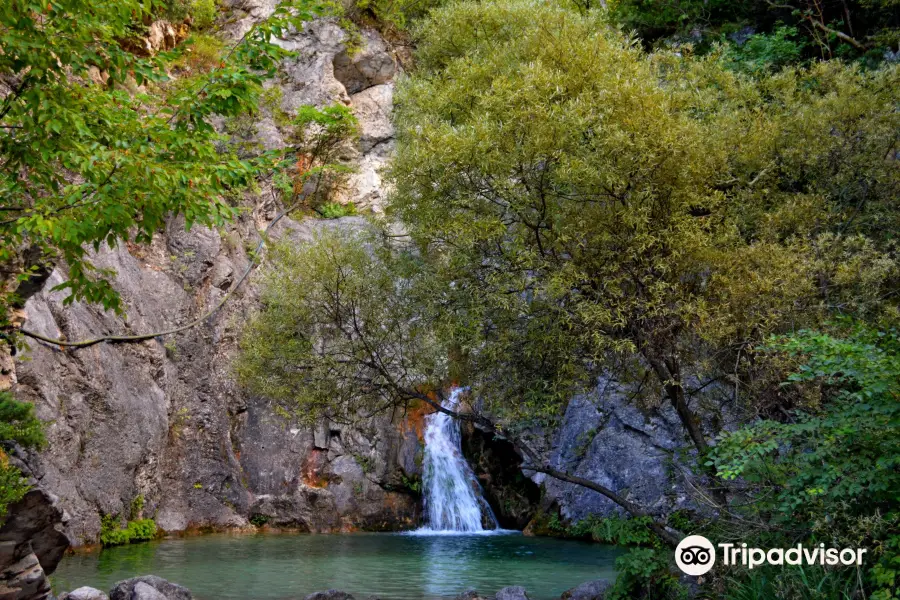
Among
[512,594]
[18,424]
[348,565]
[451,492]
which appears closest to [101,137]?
[18,424]

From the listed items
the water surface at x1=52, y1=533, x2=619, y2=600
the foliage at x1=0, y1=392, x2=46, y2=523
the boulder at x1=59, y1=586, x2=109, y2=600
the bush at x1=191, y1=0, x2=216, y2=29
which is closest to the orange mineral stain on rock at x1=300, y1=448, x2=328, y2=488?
the water surface at x1=52, y1=533, x2=619, y2=600

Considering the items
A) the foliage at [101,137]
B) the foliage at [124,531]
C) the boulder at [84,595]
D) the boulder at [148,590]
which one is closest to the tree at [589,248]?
the boulder at [148,590]

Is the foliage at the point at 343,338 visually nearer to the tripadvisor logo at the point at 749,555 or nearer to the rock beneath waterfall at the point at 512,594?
the rock beneath waterfall at the point at 512,594

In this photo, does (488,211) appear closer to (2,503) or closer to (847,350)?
(847,350)

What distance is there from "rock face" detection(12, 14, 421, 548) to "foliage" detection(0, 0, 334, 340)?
27.7 ft

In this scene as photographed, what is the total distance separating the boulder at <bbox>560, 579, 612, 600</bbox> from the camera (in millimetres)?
10953

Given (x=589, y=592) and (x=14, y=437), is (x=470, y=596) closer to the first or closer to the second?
(x=589, y=592)

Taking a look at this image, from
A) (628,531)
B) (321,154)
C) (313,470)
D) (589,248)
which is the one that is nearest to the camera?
(628,531)

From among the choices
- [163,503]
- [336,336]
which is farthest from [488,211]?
[163,503]

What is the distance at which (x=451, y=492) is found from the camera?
71.0ft

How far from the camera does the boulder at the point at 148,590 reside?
1004cm

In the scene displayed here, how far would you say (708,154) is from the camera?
35.2 feet

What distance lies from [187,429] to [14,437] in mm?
12056

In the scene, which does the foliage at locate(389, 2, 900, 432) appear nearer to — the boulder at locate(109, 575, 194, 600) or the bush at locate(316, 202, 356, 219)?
the boulder at locate(109, 575, 194, 600)
